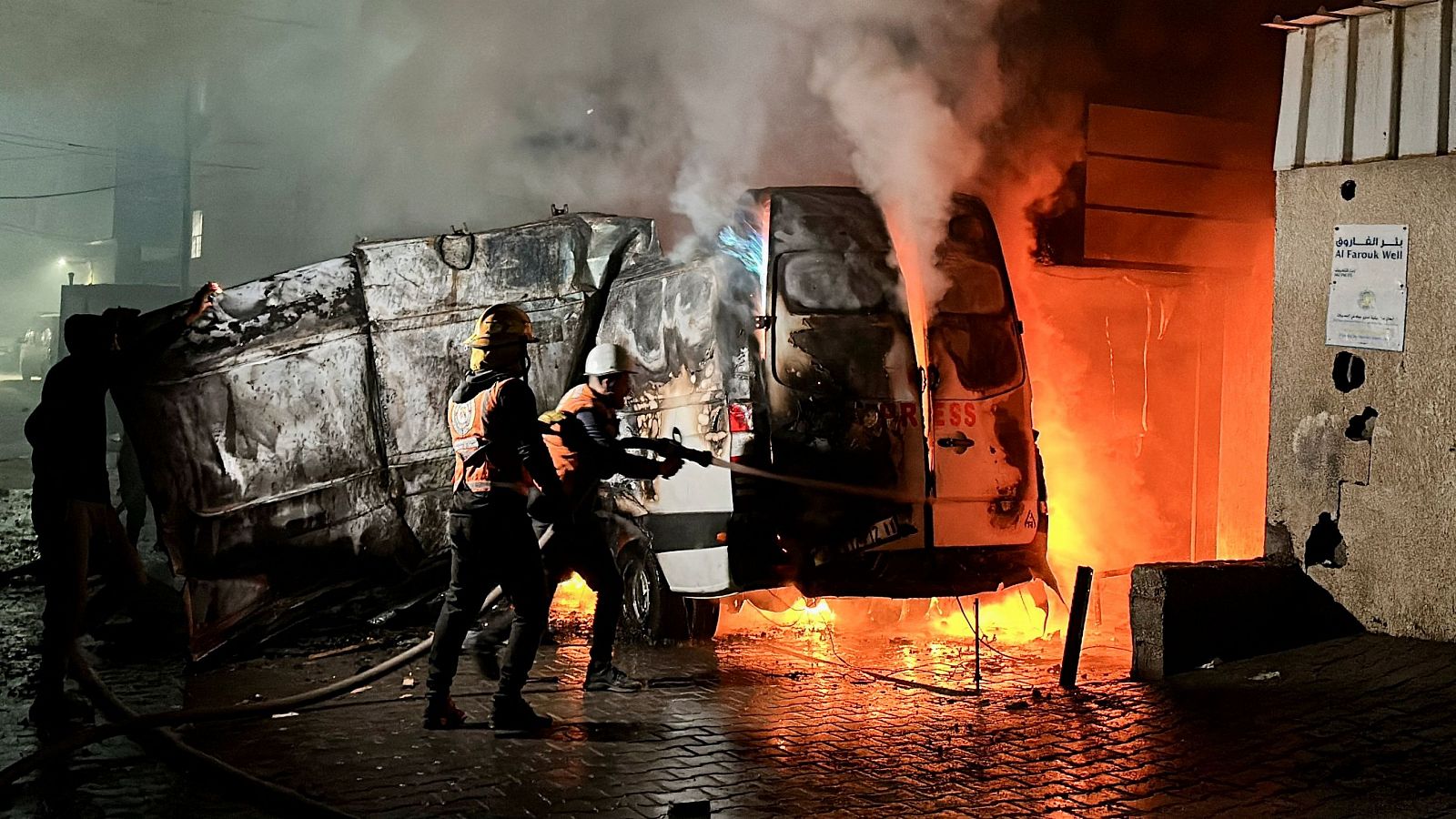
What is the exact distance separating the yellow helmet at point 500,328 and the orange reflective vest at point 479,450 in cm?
24

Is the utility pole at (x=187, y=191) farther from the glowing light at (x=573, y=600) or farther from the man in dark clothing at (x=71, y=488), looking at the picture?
the man in dark clothing at (x=71, y=488)

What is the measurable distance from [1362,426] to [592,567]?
4.28m

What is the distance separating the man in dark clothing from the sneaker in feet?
5.91

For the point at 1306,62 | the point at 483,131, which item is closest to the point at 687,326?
the point at 1306,62

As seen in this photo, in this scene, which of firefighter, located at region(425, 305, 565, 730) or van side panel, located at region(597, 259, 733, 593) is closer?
firefighter, located at region(425, 305, 565, 730)

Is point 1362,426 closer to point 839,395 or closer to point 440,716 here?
point 839,395

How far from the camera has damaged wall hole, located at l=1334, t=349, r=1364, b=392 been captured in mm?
7590

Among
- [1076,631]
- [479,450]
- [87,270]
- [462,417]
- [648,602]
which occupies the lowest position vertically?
[648,602]

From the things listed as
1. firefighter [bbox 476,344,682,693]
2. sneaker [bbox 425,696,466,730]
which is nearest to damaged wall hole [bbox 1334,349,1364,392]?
firefighter [bbox 476,344,682,693]

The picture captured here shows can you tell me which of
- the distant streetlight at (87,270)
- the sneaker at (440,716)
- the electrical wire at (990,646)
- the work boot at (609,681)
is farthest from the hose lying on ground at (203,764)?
the distant streetlight at (87,270)

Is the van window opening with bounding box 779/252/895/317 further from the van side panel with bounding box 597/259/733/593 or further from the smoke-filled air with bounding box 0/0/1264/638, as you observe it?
the van side panel with bounding box 597/259/733/593

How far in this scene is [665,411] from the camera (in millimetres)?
8453

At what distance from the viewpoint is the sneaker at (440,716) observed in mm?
6430

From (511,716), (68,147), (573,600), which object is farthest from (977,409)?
(68,147)
